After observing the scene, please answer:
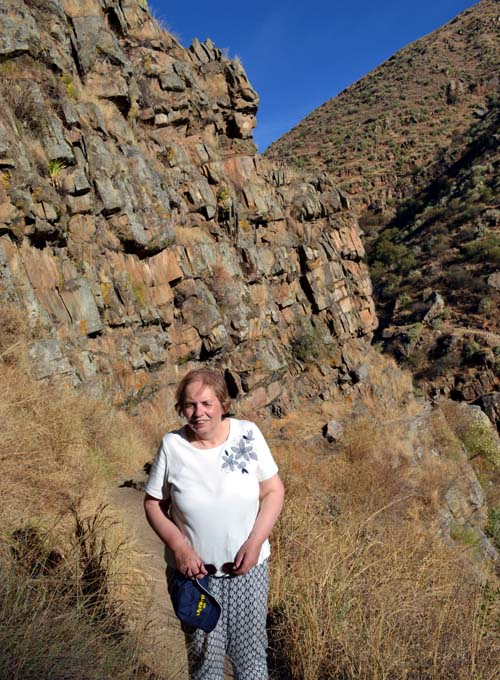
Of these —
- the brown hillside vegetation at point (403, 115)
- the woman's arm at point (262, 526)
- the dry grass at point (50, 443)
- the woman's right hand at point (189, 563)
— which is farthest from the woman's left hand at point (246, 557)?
the brown hillside vegetation at point (403, 115)

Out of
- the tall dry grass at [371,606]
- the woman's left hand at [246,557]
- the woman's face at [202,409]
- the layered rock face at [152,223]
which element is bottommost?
the tall dry grass at [371,606]

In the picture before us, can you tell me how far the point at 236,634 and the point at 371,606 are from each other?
43.9 inches

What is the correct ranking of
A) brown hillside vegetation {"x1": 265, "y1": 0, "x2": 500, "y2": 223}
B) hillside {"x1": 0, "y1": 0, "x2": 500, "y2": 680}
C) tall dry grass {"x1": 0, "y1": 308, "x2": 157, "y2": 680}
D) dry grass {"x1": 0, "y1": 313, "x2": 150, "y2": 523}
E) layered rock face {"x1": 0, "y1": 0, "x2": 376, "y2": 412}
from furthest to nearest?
brown hillside vegetation {"x1": 265, "y1": 0, "x2": 500, "y2": 223}
layered rock face {"x1": 0, "y1": 0, "x2": 376, "y2": 412}
dry grass {"x1": 0, "y1": 313, "x2": 150, "y2": 523}
hillside {"x1": 0, "y1": 0, "x2": 500, "y2": 680}
tall dry grass {"x1": 0, "y1": 308, "x2": 157, "y2": 680}

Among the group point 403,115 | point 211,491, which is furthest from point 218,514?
Answer: point 403,115

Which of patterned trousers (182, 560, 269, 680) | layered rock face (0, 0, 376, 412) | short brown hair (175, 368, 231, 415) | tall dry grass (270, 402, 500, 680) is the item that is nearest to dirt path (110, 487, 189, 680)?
patterned trousers (182, 560, 269, 680)

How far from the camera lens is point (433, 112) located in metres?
50.0

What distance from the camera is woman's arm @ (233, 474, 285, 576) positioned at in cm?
203

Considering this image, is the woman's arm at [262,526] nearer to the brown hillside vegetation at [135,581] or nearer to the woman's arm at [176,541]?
the woman's arm at [176,541]

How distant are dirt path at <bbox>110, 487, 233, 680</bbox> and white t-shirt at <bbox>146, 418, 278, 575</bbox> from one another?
0.55m

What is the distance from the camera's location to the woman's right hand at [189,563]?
78.7 inches

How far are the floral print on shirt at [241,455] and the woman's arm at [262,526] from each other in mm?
155

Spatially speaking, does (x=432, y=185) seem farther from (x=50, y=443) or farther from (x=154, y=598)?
(x=154, y=598)

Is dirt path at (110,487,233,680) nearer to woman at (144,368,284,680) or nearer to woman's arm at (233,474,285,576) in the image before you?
woman at (144,368,284,680)

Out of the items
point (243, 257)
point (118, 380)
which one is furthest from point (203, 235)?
point (118, 380)
